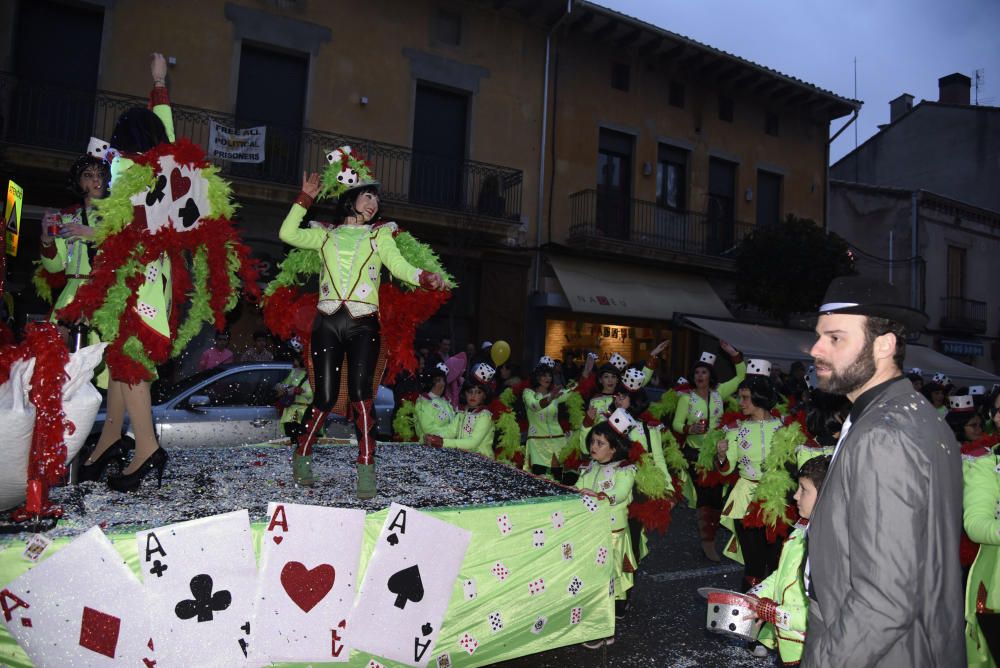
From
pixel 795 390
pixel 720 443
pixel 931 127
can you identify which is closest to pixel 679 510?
pixel 720 443

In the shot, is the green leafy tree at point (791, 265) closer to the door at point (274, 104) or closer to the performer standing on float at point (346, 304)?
the door at point (274, 104)

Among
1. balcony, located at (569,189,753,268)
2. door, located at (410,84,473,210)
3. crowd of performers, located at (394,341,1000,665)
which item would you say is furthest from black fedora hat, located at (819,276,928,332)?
balcony, located at (569,189,753,268)

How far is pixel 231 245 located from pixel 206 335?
870 cm

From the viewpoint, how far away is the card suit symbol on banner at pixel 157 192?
3498mm

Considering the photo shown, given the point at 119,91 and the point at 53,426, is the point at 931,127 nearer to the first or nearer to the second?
the point at 119,91

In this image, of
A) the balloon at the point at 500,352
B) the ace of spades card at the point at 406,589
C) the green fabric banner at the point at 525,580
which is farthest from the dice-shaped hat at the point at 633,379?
the balloon at the point at 500,352

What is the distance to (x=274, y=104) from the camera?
1312 cm

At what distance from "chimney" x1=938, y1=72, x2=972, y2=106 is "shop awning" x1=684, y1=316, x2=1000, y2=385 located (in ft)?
38.0

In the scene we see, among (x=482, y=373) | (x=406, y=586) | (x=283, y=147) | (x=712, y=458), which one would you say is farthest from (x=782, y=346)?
(x=406, y=586)

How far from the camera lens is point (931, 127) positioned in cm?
2536

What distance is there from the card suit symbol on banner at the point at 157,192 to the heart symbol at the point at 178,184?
0.12 feet

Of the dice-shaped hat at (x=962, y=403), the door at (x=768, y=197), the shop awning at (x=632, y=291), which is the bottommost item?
the dice-shaped hat at (x=962, y=403)

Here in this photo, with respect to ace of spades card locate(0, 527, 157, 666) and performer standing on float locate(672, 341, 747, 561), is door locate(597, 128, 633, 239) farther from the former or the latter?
ace of spades card locate(0, 527, 157, 666)

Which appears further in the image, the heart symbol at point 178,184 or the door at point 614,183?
the door at point 614,183
